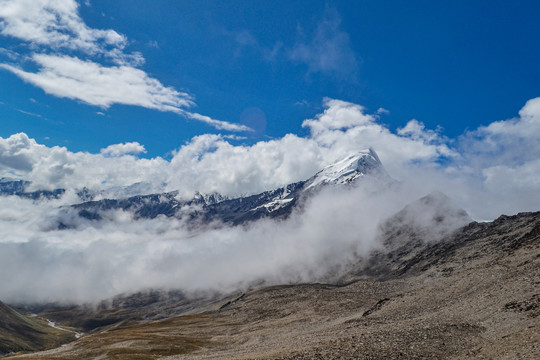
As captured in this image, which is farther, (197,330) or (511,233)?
(511,233)

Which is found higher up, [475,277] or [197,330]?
[475,277]

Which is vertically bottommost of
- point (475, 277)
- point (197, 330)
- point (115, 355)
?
point (197, 330)

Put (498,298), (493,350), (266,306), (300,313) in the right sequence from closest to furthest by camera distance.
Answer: (493,350) → (498,298) → (300,313) → (266,306)

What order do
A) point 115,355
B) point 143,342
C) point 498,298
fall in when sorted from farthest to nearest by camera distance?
point 143,342
point 115,355
point 498,298

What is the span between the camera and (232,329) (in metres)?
145

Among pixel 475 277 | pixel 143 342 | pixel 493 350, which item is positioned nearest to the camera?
pixel 493 350

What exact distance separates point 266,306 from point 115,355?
95.5 metres

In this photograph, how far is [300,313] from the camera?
141m

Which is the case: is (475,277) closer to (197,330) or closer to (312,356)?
(312,356)

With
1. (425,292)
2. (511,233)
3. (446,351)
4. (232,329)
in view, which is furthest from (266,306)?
(446,351)

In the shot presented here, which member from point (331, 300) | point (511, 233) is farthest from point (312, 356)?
point (511, 233)

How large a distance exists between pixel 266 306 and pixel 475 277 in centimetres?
10334

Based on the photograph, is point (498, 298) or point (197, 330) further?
point (197, 330)

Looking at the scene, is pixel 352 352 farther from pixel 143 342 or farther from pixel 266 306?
pixel 266 306
